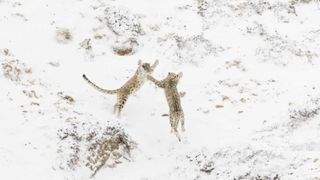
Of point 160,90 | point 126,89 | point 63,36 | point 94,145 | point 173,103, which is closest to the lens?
point 94,145

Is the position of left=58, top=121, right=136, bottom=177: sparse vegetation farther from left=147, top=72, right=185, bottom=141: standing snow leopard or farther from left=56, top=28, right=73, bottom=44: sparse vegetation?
left=56, top=28, right=73, bottom=44: sparse vegetation

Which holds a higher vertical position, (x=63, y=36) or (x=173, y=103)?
(x=173, y=103)

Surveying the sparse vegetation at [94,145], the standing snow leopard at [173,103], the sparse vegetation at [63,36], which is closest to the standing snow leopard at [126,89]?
the standing snow leopard at [173,103]

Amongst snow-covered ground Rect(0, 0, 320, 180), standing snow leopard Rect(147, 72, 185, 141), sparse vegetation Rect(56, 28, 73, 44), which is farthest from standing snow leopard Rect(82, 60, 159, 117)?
sparse vegetation Rect(56, 28, 73, 44)

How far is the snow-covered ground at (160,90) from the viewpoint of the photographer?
1182cm

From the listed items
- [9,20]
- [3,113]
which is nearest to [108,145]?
[3,113]

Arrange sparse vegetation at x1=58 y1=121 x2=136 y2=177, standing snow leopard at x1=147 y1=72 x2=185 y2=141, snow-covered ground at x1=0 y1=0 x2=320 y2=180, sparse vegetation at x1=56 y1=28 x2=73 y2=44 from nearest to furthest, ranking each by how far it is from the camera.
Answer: snow-covered ground at x1=0 y1=0 x2=320 y2=180 → sparse vegetation at x1=58 y1=121 x2=136 y2=177 → standing snow leopard at x1=147 y1=72 x2=185 y2=141 → sparse vegetation at x1=56 y1=28 x2=73 y2=44

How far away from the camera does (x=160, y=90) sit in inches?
590

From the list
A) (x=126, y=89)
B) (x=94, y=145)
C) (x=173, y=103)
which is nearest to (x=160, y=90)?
(x=126, y=89)

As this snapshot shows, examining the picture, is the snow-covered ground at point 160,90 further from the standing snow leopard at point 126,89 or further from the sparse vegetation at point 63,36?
the standing snow leopard at point 126,89

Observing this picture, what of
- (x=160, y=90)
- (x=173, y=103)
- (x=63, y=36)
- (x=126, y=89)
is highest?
(x=173, y=103)

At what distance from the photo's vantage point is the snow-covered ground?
1182 centimetres

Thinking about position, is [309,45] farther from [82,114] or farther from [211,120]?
[82,114]

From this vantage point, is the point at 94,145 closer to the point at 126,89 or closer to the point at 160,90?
the point at 126,89
